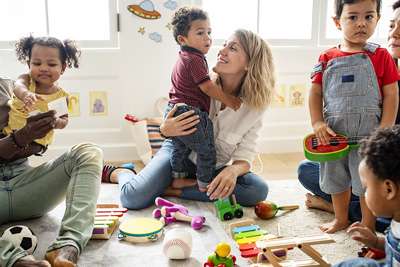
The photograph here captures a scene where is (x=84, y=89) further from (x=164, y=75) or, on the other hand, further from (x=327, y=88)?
(x=327, y=88)

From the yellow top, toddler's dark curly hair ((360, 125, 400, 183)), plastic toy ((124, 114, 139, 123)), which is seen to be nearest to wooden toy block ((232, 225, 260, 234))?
toddler's dark curly hair ((360, 125, 400, 183))

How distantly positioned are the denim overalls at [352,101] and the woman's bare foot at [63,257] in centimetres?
91

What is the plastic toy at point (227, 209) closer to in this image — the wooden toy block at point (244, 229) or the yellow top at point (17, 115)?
the wooden toy block at point (244, 229)

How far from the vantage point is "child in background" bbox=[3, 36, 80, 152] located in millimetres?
1675

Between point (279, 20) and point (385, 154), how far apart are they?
2080mm

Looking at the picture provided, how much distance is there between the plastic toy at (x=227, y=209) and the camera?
6.09ft

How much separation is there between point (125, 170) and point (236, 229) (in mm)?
793

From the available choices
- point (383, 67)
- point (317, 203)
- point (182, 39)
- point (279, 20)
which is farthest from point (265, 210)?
point (279, 20)

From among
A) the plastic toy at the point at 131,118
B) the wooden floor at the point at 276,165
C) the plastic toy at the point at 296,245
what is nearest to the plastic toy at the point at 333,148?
the plastic toy at the point at 296,245

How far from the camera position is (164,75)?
2857 millimetres

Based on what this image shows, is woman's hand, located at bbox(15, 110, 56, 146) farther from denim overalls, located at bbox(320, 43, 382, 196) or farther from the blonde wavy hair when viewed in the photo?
denim overalls, located at bbox(320, 43, 382, 196)

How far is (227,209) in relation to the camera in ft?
6.12

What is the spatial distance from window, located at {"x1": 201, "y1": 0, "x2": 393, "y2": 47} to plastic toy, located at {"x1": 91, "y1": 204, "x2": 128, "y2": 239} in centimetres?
142

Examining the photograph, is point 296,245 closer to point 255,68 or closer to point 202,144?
point 202,144
